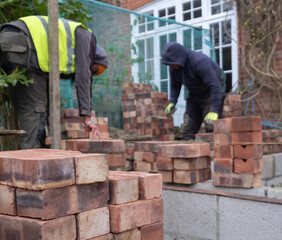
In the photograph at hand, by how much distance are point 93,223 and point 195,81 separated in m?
3.55

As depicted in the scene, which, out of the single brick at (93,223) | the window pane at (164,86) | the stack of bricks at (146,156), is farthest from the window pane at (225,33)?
the single brick at (93,223)

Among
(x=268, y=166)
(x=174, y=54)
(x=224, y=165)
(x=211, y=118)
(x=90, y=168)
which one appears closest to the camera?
(x=90, y=168)

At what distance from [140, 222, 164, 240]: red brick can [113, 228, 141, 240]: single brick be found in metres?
0.03

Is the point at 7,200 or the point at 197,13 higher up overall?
the point at 197,13

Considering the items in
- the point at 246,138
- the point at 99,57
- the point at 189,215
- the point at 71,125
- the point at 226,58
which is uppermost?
the point at 226,58

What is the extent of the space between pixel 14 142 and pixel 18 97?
1.11 m

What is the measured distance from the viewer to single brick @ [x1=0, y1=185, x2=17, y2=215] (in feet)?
6.08

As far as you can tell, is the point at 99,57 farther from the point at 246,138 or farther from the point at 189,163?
the point at 246,138

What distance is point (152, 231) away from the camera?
87.0 inches

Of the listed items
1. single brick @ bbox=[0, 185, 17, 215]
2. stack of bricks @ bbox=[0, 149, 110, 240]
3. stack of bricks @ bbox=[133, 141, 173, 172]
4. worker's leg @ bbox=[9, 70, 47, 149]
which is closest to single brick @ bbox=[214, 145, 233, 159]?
stack of bricks @ bbox=[133, 141, 173, 172]

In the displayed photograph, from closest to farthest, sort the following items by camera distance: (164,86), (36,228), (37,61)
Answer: (36,228) < (37,61) < (164,86)

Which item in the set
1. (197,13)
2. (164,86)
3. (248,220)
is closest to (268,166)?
(248,220)

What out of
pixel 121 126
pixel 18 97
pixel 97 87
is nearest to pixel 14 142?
pixel 18 97

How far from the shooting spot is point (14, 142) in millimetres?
4172
